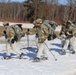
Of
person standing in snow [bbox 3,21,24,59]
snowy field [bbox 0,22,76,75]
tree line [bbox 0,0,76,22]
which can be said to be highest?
person standing in snow [bbox 3,21,24,59]

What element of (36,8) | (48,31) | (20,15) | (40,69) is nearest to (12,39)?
(48,31)

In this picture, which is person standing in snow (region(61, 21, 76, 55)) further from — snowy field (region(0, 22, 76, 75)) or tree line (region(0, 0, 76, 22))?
tree line (region(0, 0, 76, 22))

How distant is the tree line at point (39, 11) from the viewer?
6688 centimetres

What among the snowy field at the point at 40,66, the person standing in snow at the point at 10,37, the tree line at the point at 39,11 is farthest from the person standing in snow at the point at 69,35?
the tree line at the point at 39,11

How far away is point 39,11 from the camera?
67812 mm

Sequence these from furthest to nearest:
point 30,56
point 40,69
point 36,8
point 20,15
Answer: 1. point 20,15
2. point 36,8
3. point 30,56
4. point 40,69

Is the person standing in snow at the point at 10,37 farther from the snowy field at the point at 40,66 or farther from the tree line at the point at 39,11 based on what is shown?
the tree line at the point at 39,11

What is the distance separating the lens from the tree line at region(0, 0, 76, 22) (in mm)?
66875

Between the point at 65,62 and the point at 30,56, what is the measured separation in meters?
2.25

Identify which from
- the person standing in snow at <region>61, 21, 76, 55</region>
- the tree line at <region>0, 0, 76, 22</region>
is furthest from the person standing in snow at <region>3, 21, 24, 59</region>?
the tree line at <region>0, 0, 76, 22</region>

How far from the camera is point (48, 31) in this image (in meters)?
15.4

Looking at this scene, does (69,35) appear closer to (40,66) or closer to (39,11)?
(40,66)

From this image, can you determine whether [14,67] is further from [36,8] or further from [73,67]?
[36,8]

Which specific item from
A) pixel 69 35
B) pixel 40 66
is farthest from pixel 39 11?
pixel 40 66
